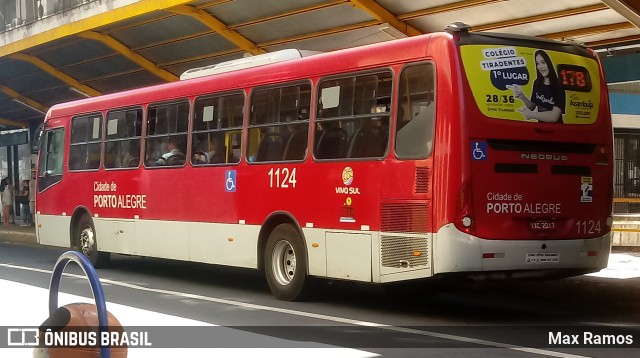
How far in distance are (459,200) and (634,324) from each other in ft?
7.80

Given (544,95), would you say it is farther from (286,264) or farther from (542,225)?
(286,264)

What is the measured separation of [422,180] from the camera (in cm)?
1014

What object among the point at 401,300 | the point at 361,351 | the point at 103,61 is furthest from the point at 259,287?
the point at 103,61

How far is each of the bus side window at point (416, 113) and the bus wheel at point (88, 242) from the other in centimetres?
814

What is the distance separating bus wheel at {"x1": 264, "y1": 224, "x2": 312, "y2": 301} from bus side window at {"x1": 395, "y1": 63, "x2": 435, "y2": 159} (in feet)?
7.13

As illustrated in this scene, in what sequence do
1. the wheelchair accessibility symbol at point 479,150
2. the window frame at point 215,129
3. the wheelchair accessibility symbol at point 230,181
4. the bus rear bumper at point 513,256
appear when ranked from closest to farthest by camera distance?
the bus rear bumper at point 513,256, the wheelchair accessibility symbol at point 479,150, the window frame at point 215,129, the wheelchair accessibility symbol at point 230,181

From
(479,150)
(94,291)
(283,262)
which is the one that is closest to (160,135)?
(283,262)

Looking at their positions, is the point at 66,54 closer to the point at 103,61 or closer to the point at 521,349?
the point at 103,61

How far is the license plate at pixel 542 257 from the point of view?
→ 1014cm

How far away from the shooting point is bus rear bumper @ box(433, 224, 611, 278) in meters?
9.79

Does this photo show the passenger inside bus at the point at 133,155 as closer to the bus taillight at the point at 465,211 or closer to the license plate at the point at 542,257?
A: the bus taillight at the point at 465,211

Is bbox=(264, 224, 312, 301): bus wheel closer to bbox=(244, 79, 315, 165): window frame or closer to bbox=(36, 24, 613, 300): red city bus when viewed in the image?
bbox=(36, 24, 613, 300): red city bus

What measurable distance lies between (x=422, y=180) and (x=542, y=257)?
5.01 feet

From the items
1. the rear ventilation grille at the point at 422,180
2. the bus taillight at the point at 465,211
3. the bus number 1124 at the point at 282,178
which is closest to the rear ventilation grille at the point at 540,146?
the bus taillight at the point at 465,211
